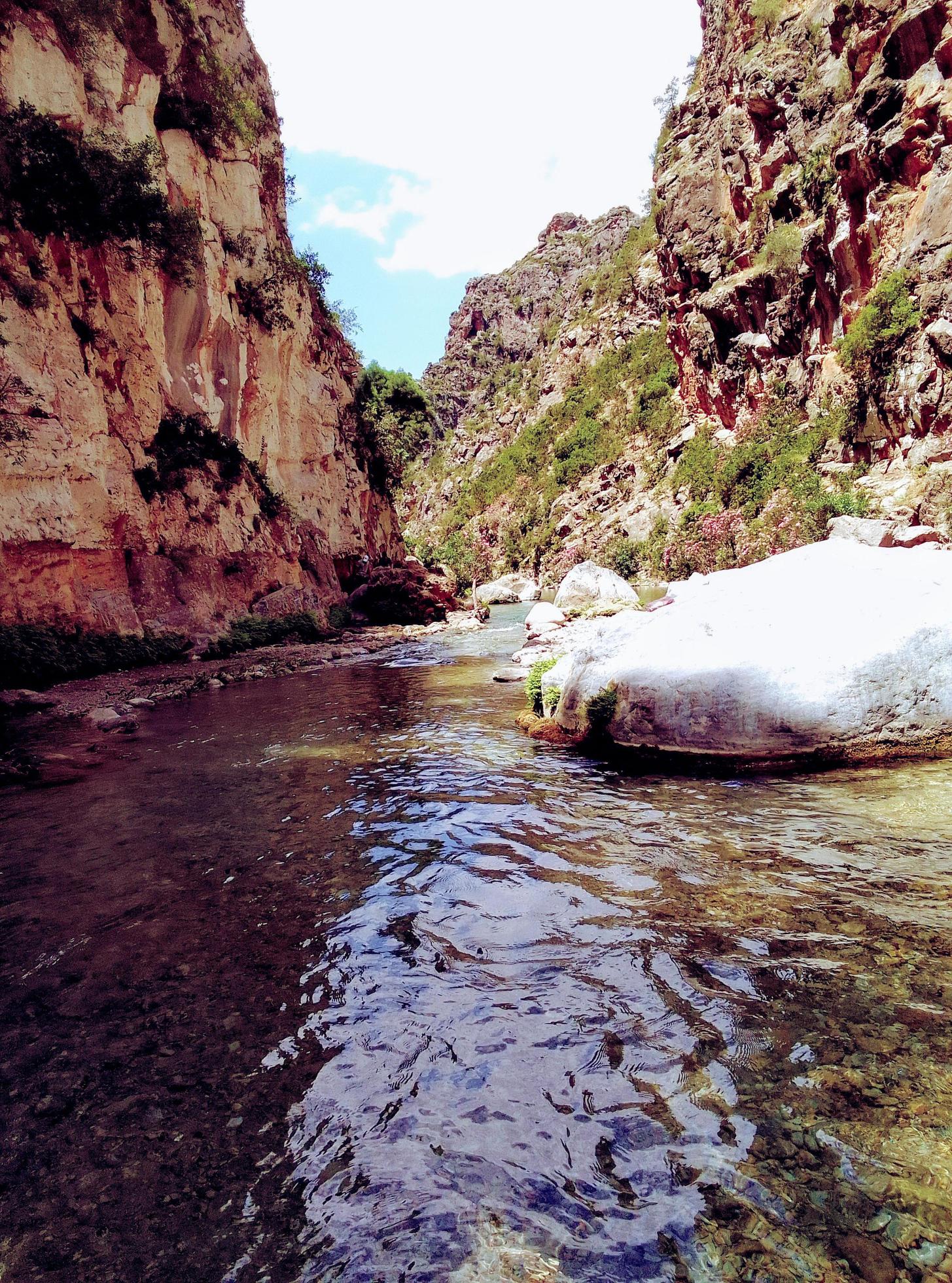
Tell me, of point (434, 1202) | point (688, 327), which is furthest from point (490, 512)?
point (434, 1202)

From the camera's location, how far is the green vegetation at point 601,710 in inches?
274

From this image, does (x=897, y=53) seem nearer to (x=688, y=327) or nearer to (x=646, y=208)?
(x=688, y=327)

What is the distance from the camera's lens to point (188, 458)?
62.0ft

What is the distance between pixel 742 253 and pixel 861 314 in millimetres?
16008

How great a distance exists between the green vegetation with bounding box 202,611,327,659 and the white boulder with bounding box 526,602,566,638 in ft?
27.0

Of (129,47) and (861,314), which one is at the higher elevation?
(129,47)

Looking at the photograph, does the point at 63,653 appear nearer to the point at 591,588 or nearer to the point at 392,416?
the point at 591,588

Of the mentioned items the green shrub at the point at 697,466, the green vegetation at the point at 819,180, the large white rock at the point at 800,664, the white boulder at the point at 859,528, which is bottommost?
the large white rock at the point at 800,664

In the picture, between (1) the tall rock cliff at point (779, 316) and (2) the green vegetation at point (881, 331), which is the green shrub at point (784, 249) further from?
(2) the green vegetation at point (881, 331)

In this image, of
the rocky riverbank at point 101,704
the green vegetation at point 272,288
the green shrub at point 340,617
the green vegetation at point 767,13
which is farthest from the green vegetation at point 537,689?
the green vegetation at point 767,13

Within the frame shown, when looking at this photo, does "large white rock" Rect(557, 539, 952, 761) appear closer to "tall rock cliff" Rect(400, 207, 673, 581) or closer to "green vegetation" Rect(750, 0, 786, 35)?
"tall rock cliff" Rect(400, 207, 673, 581)

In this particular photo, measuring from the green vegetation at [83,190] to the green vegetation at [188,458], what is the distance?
464 cm

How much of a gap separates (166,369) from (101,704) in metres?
12.2

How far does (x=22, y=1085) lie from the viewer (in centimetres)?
253
